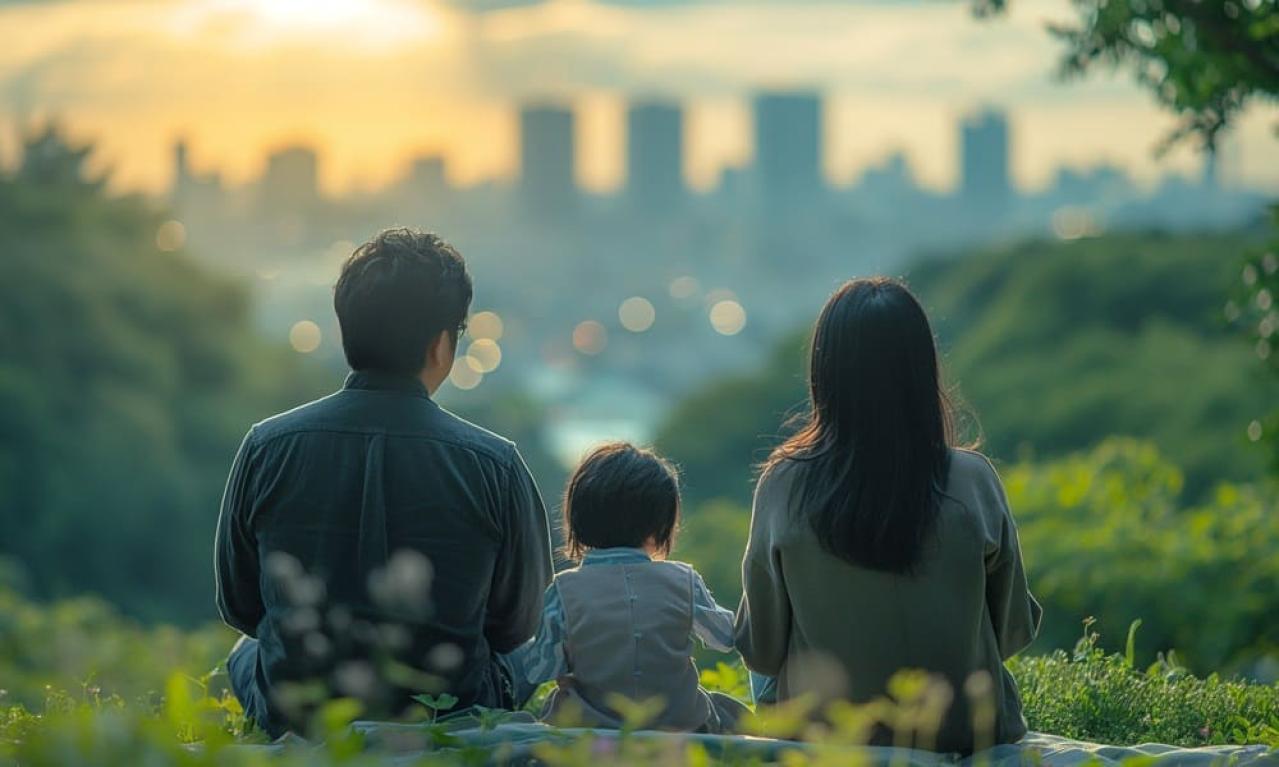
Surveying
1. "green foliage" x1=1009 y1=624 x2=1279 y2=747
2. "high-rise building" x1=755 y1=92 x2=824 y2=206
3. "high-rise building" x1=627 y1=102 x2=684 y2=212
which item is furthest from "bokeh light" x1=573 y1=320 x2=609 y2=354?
"green foliage" x1=1009 y1=624 x2=1279 y2=747

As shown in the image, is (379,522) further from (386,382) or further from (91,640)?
(91,640)

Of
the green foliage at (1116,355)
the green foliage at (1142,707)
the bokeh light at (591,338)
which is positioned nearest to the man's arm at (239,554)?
the green foliage at (1142,707)

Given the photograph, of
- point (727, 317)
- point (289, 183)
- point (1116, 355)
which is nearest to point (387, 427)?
point (1116, 355)

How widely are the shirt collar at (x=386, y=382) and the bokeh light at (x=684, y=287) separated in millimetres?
121036

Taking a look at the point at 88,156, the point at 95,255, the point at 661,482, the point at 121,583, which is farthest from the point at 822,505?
the point at 88,156

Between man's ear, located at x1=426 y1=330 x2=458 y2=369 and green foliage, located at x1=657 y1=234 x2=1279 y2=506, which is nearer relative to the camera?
man's ear, located at x1=426 y1=330 x2=458 y2=369

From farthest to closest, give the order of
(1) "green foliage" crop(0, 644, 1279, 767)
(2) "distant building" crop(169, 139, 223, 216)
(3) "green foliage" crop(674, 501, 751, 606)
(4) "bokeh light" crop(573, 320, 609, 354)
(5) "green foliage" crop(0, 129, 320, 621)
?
1. (4) "bokeh light" crop(573, 320, 609, 354)
2. (2) "distant building" crop(169, 139, 223, 216)
3. (5) "green foliage" crop(0, 129, 320, 621)
4. (3) "green foliage" crop(674, 501, 751, 606)
5. (1) "green foliage" crop(0, 644, 1279, 767)

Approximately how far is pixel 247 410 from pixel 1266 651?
1031 inches

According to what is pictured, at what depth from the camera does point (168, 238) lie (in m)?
33.9

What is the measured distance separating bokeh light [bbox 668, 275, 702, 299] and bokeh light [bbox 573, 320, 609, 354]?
318 inches

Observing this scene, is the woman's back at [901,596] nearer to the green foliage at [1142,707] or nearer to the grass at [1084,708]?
the grass at [1084,708]

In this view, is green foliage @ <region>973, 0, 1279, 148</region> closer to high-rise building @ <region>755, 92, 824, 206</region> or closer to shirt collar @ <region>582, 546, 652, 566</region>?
shirt collar @ <region>582, 546, 652, 566</region>

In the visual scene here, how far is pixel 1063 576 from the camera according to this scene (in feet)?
32.1

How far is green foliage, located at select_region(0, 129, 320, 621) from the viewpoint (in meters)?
26.8
